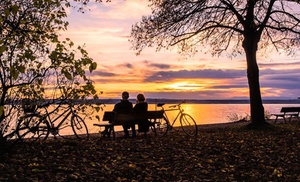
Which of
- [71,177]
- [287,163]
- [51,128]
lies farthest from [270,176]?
[51,128]

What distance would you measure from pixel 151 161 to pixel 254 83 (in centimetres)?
987

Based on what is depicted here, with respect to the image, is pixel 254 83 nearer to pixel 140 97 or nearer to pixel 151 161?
pixel 140 97

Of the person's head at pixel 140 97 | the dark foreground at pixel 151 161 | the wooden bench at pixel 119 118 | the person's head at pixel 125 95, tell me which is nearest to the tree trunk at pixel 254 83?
the dark foreground at pixel 151 161

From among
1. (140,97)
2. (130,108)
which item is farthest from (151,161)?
(140,97)

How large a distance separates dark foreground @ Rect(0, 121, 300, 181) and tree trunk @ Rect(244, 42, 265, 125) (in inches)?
204

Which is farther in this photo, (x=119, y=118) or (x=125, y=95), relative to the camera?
(x=125, y=95)

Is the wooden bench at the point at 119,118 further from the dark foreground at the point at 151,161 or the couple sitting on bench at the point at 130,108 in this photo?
the dark foreground at the point at 151,161

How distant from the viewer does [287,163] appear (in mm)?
10273

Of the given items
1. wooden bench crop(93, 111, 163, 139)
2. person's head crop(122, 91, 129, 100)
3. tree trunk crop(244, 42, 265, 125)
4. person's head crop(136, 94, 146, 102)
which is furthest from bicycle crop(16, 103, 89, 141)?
tree trunk crop(244, 42, 265, 125)

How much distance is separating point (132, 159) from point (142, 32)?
9.72 metres

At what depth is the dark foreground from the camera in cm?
825

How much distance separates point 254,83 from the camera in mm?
18344

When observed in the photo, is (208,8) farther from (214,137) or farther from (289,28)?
(214,137)

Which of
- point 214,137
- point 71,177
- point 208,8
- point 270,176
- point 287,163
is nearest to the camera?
point 71,177
